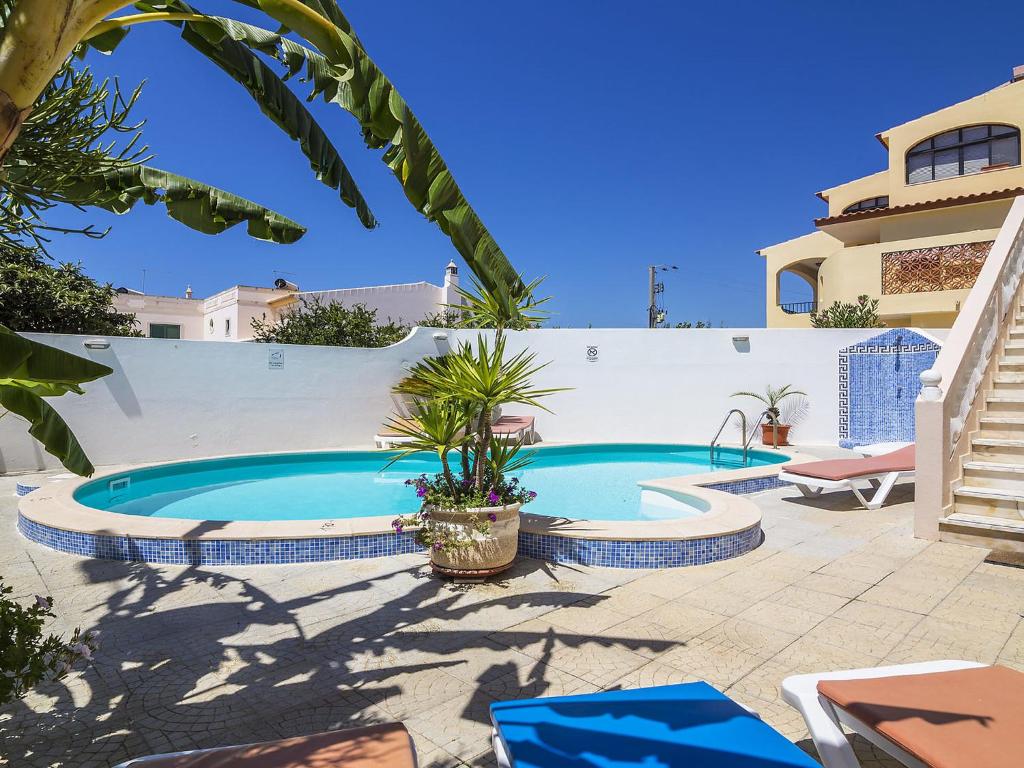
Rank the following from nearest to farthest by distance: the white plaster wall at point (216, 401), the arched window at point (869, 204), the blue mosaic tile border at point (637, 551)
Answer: the blue mosaic tile border at point (637, 551)
the white plaster wall at point (216, 401)
the arched window at point (869, 204)

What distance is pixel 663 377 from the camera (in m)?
15.5

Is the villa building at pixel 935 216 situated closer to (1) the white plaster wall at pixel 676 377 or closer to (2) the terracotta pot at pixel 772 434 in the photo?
(1) the white plaster wall at pixel 676 377

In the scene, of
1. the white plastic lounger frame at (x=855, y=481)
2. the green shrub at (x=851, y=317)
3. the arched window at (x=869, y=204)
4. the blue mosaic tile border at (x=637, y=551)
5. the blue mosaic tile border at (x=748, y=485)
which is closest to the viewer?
the blue mosaic tile border at (x=637, y=551)

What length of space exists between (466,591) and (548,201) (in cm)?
3116

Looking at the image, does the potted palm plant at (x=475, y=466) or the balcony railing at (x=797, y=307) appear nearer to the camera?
the potted palm plant at (x=475, y=466)

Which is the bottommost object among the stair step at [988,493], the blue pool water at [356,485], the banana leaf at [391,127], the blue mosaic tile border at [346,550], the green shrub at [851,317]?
the blue pool water at [356,485]

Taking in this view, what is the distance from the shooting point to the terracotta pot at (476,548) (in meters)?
5.19

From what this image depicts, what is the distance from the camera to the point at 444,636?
411 cm

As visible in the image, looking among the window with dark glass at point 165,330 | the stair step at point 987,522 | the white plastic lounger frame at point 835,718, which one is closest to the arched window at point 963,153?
the stair step at point 987,522

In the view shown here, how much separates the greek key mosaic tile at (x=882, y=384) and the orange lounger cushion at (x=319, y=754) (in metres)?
14.2

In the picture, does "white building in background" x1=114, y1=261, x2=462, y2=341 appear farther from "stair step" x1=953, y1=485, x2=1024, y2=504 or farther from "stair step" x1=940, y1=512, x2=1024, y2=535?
"stair step" x1=940, y1=512, x2=1024, y2=535

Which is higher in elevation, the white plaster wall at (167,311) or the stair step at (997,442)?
the white plaster wall at (167,311)

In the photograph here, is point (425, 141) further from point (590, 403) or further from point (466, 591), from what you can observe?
point (590, 403)

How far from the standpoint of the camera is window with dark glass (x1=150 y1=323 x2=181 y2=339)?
1395 inches
